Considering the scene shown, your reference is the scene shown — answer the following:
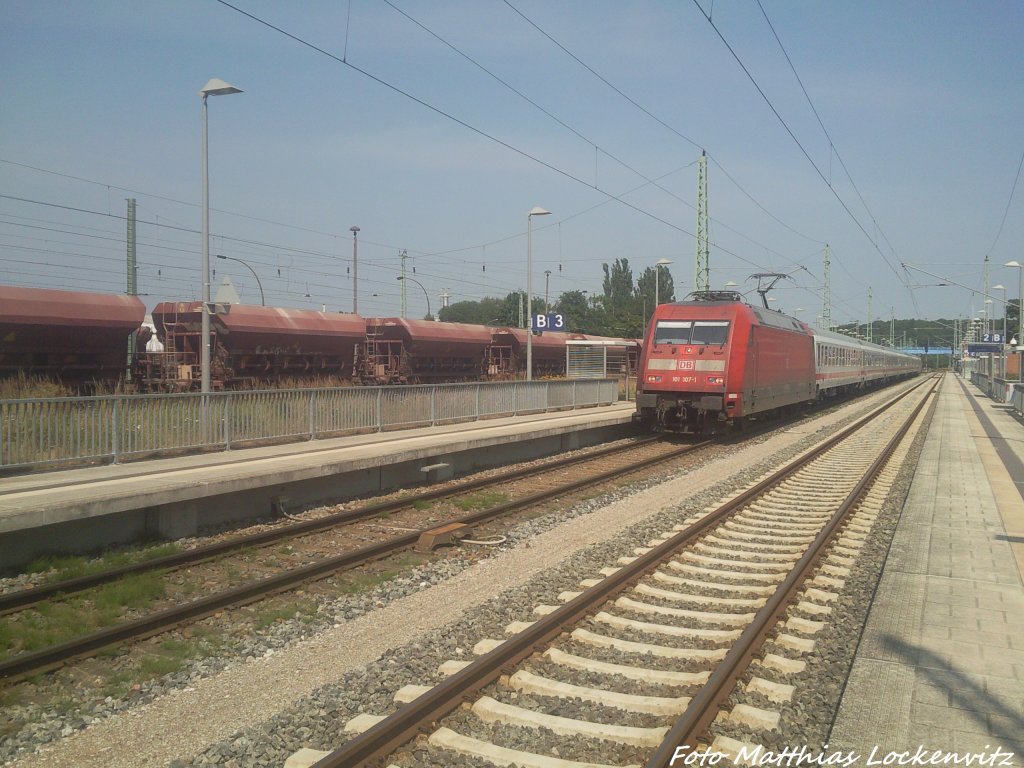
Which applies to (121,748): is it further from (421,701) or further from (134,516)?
(134,516)

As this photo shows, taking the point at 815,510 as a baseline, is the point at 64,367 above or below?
above

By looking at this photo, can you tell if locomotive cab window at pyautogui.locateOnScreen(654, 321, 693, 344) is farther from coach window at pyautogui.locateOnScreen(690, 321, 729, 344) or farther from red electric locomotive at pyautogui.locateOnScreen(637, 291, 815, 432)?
coach window at pyautogui.locateOnScreen(690, 321, 729, 344)

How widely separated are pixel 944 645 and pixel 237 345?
23316 millimetres

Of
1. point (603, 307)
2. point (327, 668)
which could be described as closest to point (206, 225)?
point (327, 668)

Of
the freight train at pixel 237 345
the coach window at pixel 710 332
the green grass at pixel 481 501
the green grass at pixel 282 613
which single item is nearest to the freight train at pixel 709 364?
the coach window at pixel 710 332

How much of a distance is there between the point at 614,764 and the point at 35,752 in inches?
128

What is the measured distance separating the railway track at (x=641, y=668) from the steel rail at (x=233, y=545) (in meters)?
4.01

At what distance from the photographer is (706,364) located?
64.0 ft

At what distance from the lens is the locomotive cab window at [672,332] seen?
66.2ft

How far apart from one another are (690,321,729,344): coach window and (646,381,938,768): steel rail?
35.1ft

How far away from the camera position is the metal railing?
10.7 m

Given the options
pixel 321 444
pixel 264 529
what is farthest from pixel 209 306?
pixel 264 529

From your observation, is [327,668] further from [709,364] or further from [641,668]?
[709,364]

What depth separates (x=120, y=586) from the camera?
7.73 metres
